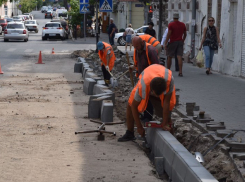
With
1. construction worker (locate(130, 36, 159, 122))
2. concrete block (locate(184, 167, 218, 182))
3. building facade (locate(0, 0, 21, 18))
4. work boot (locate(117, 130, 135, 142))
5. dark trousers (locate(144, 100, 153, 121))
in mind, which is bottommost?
building facade (locate(0, 0, 21, 18))

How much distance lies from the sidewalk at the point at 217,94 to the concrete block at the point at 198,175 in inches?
97.7

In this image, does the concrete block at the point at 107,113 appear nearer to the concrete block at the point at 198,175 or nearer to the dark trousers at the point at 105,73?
the concrete block at the point at 198,175

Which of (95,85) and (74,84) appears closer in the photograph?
(95,85)

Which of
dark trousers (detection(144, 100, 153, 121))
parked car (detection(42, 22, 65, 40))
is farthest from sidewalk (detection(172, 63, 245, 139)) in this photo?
parked car (detection(42, 22, 65, 40))

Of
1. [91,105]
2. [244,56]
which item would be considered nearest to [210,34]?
[244,56]

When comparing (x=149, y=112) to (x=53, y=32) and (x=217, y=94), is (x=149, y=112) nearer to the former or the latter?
(x=217, y=94)

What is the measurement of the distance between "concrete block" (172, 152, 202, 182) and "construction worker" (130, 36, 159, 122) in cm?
298

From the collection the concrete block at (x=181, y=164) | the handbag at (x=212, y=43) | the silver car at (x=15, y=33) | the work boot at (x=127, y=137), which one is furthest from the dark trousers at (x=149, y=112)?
the silver car at (x=15, y=33)

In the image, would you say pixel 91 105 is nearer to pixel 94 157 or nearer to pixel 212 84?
pixel 94 157

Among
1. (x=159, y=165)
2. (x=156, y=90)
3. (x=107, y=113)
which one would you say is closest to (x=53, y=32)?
(x=107, y=113)

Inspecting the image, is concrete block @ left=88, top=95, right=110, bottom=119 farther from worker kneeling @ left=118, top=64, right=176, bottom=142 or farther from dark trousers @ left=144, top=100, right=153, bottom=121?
worker kneeling @ left=118, top=64, right=176, bottom=142

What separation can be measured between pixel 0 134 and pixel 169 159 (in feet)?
10.7

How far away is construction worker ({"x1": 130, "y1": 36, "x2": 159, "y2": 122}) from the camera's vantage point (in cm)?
995

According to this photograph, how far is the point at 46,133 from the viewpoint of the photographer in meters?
9.56
